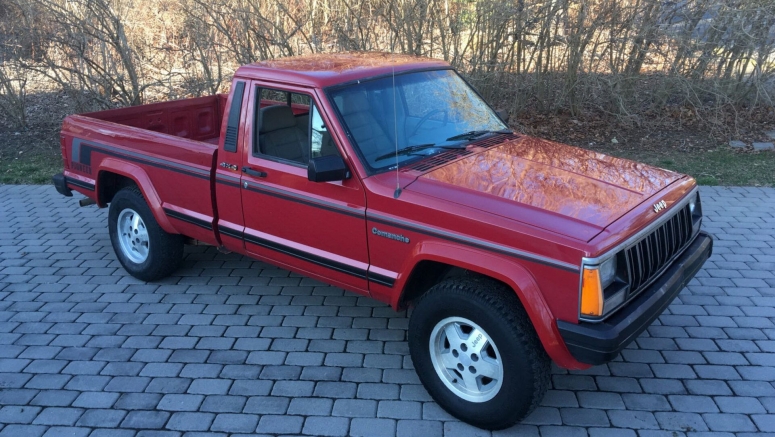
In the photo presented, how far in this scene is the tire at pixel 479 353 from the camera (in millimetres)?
3295

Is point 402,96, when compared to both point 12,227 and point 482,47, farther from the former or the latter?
point 482,47

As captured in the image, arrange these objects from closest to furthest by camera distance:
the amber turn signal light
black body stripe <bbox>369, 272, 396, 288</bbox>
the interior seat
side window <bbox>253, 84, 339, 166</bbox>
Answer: the amber turn signal light < black body stripe <bbox>369, 272, 396, 288</bbox> < side window <bbox>253, 84, 339, 166</bbox> < the interior seat

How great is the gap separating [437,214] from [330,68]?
1.49 m

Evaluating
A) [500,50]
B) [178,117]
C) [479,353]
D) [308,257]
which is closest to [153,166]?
→ [178,117]

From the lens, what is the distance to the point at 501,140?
4539mm

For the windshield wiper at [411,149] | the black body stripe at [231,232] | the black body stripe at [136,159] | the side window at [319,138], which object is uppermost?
the side window at [319,138]

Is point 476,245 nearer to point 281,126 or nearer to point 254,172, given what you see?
point 254,172

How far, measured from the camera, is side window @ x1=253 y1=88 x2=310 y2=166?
14.2 feet

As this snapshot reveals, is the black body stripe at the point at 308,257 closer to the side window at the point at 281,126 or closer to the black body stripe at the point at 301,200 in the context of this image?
the black body stripe at the point at 301,200

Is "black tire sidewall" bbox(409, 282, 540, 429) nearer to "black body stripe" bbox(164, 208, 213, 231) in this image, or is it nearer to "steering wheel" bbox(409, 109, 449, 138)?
"steering wheel" bbox(409, 109, 449, 138)

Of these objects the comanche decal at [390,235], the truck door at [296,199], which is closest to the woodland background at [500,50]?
the truck door at [296,199]

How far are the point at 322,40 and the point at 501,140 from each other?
20.4 ft

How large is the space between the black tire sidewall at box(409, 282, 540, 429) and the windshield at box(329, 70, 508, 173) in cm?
96

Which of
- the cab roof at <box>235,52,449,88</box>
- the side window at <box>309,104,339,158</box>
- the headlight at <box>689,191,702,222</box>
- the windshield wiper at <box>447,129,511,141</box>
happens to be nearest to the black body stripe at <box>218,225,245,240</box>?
the side window at <box>309,104,339,158</box>
